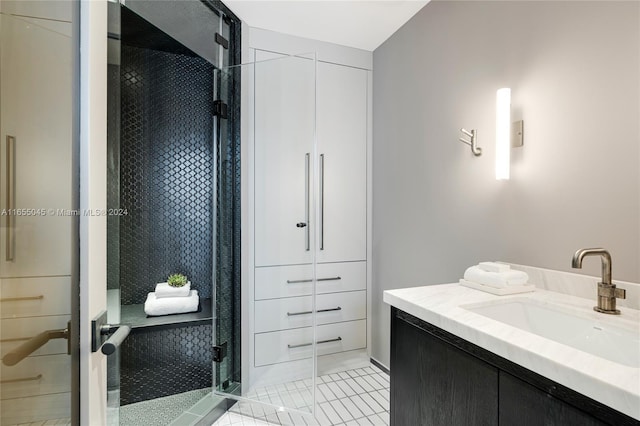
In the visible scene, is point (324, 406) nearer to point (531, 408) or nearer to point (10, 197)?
point (531, 408)

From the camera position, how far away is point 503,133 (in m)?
1.43

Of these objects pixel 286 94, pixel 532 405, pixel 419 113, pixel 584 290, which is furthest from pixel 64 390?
pixel 419 113

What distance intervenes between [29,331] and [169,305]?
1286 mm

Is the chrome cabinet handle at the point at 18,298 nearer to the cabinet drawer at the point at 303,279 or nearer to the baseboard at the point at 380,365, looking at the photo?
the cabinet drawer at the point at 303,279

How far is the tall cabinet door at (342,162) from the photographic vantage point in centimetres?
243

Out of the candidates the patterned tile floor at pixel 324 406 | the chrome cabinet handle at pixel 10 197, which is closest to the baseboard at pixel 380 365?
the patterned tile floor at pixel 324 406

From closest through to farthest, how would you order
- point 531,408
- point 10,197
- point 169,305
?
point 10,197 < point 531,408 < point 169,305

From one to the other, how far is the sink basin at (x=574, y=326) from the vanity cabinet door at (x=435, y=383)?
0.21 m

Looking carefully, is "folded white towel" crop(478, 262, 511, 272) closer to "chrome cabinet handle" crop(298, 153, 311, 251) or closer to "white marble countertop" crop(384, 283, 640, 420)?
"white marble countertop" crop(384, 283, 640, 420)

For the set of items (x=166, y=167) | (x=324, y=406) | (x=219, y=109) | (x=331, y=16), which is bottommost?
(x=324, y=406)

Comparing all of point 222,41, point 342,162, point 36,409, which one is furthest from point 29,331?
point 342,162

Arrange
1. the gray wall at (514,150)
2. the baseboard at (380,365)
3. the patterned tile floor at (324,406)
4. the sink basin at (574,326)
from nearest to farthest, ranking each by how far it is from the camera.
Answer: the sink basin at (574,326) → the gray wall at (514,150) → the patterned tile floor at (324,406) → the baseboard at (380,365)

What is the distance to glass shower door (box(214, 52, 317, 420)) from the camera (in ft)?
6.48

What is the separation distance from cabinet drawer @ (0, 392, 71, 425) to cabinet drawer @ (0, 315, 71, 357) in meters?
0.09
